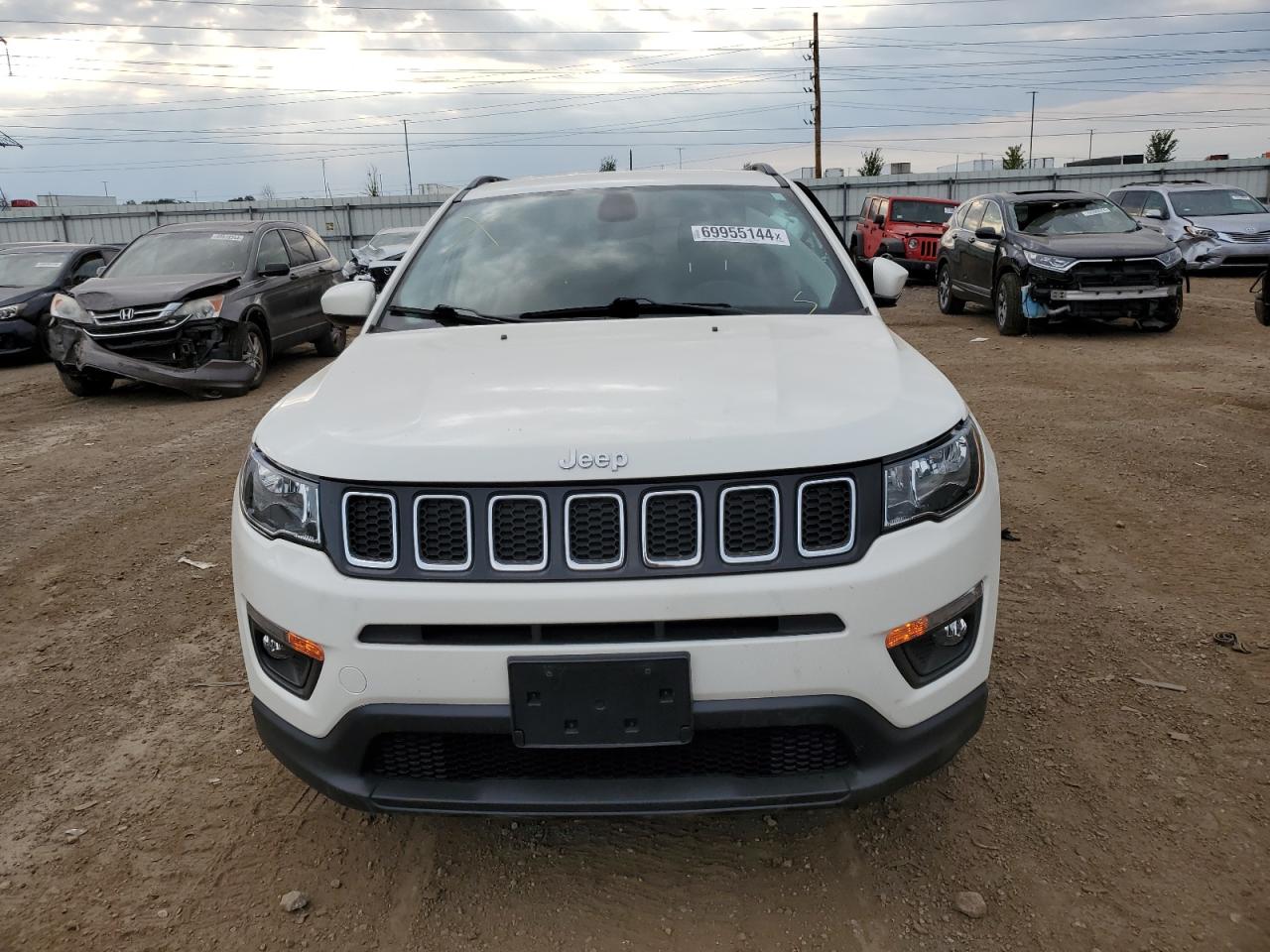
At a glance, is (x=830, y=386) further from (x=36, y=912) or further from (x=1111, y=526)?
(x=1111, y=526)

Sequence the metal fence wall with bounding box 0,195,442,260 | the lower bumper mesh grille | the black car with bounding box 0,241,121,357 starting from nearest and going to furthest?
the lower bumper mesh grille
the black car with bounding box 0,241,121,357
the metal fence wall with bounding box 0,195,442,260

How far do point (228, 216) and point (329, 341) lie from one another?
71.8 ft

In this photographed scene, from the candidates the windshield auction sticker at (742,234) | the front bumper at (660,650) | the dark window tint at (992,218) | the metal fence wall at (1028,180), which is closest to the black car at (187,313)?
the windshield auction sticker at (742,234)

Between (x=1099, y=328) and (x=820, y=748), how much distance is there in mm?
11687

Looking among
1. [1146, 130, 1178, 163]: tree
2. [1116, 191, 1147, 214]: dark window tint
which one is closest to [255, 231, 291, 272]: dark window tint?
[1116, 191, 1147, 214]: dark window tint

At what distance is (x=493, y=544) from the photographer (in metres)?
2.09

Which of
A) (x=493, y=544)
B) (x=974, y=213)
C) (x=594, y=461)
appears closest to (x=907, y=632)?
(x=594, y=461)

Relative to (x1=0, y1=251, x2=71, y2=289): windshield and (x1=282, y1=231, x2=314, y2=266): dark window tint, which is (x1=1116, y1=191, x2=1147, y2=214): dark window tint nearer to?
(x1=282, y1=231, x2=314, y2=266): dark window tint

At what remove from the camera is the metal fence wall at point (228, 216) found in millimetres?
31500

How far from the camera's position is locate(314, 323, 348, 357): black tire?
1222cm

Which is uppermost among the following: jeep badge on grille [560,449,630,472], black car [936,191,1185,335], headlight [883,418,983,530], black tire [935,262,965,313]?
jeep badge on grille [560,449,630,472]

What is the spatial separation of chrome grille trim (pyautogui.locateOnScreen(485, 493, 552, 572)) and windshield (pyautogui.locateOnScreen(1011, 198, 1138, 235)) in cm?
1107

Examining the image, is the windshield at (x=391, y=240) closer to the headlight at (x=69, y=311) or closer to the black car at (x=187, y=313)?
the black car at (x=187, y=313)

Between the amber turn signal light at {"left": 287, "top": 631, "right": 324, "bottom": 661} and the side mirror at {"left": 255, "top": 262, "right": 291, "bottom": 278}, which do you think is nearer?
the amber turn signal light at {"left": 287, "top": 631, "right": 324, "bottom": 661}
